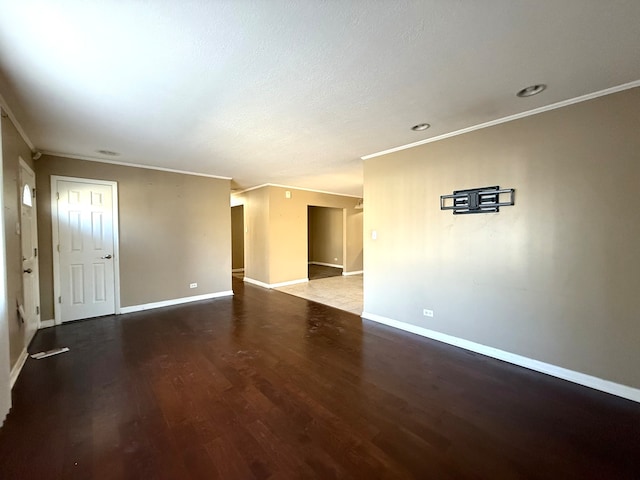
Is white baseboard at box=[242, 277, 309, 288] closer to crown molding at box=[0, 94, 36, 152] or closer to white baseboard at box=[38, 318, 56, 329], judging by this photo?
white baseboard at box=[38, 318, 56, 329]

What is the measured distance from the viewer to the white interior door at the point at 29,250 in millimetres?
3133

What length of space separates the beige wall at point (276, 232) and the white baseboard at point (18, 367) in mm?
4221

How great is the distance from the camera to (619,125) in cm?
225

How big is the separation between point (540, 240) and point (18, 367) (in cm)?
533

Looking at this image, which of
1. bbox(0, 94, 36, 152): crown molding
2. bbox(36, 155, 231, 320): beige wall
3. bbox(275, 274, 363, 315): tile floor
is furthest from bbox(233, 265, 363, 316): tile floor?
bbox(0, 94, 36, 152): crown molding

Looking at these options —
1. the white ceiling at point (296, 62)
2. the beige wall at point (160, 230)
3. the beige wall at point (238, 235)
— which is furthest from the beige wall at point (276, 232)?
the white ceiling at point (296, 62)

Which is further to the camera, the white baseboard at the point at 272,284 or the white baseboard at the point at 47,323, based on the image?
the white baseboard at the point at 272,284

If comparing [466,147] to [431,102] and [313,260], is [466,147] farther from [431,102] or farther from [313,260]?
[313,260]

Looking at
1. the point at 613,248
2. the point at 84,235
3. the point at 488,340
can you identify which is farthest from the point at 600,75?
the point at 84,235

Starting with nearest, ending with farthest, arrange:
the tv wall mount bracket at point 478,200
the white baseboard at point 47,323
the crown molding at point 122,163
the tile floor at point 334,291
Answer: the tv wall mount bracket at point 478,200, the white baseboard at point 47,323, the crown molding at point 122,163, the tile floor at point 334,291

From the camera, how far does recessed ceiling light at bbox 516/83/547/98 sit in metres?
2.21

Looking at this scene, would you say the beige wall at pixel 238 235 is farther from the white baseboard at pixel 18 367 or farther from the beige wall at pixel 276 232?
the white baseboard at pixel 18 367

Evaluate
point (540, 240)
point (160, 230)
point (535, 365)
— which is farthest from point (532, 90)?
point (160, 230)

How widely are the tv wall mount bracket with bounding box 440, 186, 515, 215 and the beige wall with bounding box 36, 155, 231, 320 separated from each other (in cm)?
443
